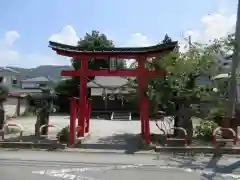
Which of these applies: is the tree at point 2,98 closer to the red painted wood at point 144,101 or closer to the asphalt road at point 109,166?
the asphalt road at point 109,166

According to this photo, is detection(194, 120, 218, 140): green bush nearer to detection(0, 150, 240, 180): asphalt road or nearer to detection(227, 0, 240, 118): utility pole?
detection(227, 0, 240, 118): utility pole

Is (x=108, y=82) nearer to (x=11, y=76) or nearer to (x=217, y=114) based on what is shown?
(x=217, y=114)

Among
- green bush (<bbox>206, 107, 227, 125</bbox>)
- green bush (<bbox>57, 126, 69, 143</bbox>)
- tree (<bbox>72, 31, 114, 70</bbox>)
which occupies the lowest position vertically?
green bush (<bbox>57, 126, 69, 143</bbox>)

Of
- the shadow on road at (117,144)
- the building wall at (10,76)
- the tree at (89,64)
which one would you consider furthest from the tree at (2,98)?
the building wall at (10,76)

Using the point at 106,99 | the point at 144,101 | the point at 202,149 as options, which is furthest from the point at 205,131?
the point at 106,99

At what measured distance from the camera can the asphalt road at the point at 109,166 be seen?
840 cm

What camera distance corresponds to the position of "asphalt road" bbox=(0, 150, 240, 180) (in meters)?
8.40

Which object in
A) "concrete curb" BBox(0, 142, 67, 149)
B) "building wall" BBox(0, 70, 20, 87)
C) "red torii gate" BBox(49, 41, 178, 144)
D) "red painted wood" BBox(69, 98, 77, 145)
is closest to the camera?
"concrete curb" BBox(0, 142, 67, 149)

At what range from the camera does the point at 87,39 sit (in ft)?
155

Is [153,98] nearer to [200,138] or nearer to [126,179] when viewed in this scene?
[200,138]

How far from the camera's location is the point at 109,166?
31.8 ft

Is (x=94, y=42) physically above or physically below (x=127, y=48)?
above

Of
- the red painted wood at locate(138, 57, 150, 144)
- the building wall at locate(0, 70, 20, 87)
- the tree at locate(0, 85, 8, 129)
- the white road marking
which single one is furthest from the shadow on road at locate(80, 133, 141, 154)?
the building wall at locate(0, 70, 20, 87)

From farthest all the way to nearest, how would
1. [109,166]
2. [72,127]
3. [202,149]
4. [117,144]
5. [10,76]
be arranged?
[10,76] → [117,144] → [72,127] → [202,149] → [109,166]
